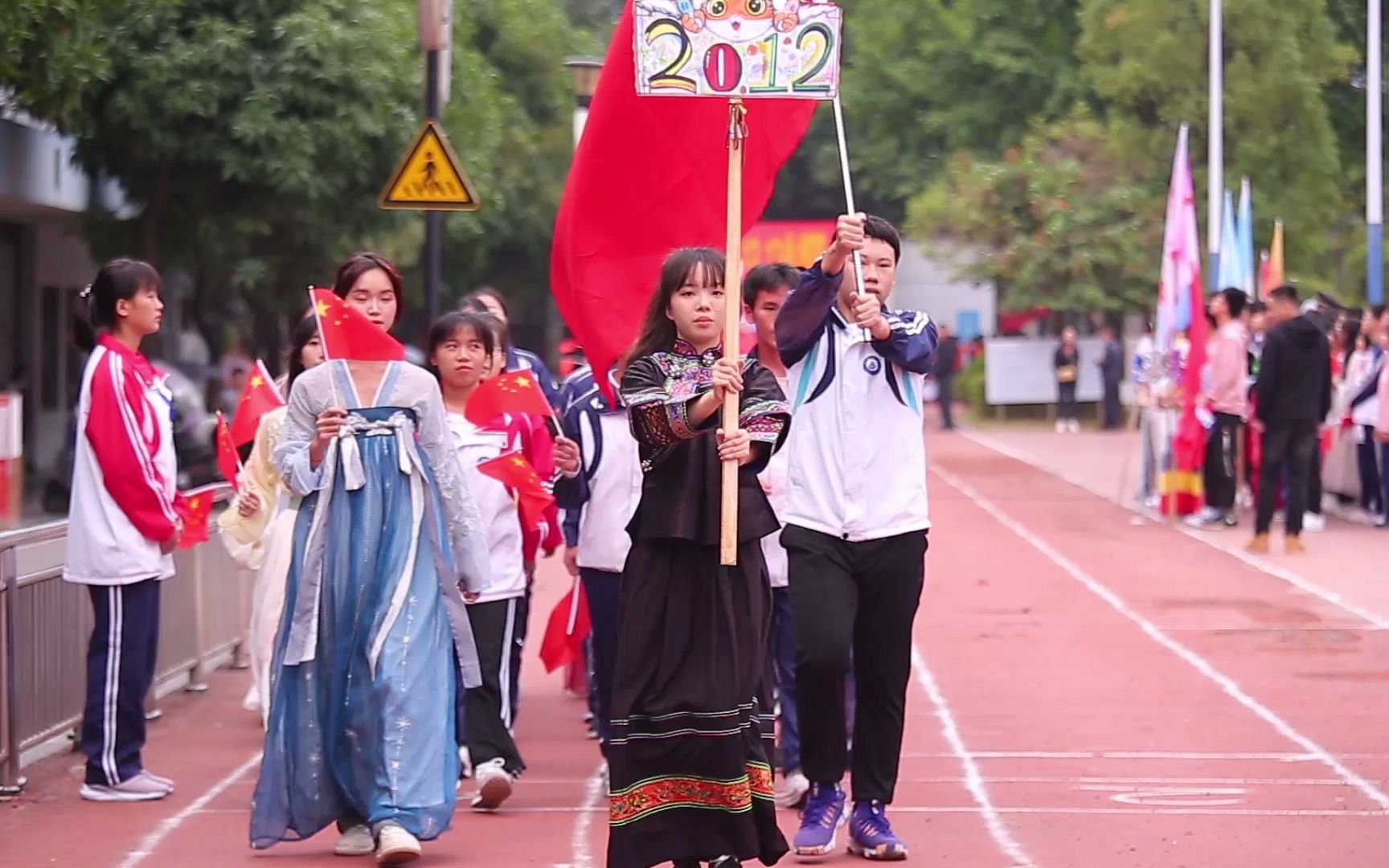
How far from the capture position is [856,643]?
728cm

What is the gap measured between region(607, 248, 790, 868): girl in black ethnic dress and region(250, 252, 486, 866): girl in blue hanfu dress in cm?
98

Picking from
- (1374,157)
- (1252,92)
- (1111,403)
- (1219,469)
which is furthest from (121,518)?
(1111,403)

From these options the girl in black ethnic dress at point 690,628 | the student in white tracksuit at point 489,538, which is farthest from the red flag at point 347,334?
the girl in black ethnic dress at point 690,628

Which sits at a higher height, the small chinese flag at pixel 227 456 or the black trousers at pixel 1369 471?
the small chinese flag at pixel 227 456

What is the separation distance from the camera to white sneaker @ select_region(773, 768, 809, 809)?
8141mm

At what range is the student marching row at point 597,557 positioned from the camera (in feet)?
20.7

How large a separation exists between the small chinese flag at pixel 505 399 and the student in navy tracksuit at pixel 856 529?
1.56 meters

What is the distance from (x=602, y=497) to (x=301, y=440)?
66.2 inches

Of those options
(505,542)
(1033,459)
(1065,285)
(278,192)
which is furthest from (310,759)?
(1065,285)

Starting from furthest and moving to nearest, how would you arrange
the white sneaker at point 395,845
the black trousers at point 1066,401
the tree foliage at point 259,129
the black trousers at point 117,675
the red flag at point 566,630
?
1. the black trousers at point 1066,401
2. the tree foliage at point 259,129
3. the red flag at point 566,630
4. the black trousers at point 117,675
5. the white sneaker at point 395,845

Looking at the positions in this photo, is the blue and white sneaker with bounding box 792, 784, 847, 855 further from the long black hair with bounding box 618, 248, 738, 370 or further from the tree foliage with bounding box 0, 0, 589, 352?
the tree foliage with bounding box 0, 0, 589, 352

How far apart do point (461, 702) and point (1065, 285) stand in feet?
109

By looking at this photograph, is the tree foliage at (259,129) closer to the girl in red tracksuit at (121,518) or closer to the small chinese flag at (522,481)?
the girl in red tracksuit at (121,518)

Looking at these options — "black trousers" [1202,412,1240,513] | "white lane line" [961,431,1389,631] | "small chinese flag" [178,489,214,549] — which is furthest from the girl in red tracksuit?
"black trousers" [1202,412,1240,513]
